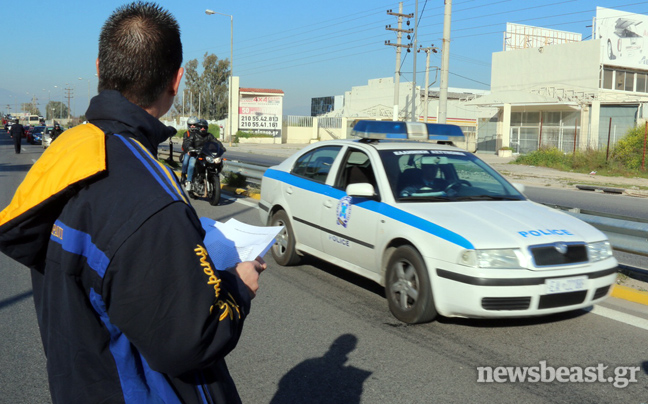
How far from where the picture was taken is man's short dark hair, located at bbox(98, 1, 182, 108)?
1.69 m

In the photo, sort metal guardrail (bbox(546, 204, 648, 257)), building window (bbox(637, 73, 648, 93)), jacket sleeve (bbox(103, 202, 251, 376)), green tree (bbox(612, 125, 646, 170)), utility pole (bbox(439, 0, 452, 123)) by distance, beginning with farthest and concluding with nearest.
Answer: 1. building window (bbox(637, 73, 648, 93))
2. green tree (bbox(612, 125, 646, 170))
3. utility pole (bbox(439, 0, 452, 123))
4. metal guardrail (bbox(546, 204, 648, 257))
5. jacket sleeve (bbox(103, 202, 251, 376))

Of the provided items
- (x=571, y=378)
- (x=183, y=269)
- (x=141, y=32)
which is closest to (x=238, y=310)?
(x=183, y=269)

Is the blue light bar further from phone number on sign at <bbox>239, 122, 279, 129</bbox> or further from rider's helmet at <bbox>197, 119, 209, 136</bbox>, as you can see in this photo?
phone number on sign at <bbox>239, 122, 279, 129</bbox>

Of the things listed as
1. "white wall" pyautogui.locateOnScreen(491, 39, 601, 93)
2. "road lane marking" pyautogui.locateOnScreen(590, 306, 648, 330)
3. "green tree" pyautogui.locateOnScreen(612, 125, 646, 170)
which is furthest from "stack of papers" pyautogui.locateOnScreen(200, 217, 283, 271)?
"white wall" pyautogui.locateOnScreen(491, 39, 601, 93)

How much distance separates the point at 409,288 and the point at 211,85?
90693 mm

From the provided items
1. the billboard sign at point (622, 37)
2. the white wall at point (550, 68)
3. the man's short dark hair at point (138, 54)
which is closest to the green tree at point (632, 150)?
the white wall at point (550, 68)

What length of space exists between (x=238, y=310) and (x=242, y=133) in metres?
58.4

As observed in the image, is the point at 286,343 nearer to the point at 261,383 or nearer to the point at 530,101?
the point at 261,383

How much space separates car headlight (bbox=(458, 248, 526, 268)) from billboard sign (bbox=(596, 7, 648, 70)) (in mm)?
46138

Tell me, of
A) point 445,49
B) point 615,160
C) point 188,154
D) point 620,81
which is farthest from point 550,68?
point 188,154

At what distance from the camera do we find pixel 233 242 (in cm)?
192

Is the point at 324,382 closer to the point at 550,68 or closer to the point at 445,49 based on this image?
the point at 445,49

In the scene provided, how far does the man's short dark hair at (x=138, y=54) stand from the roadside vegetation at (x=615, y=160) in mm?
27827

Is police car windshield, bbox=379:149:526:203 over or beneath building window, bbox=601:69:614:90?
beneath
